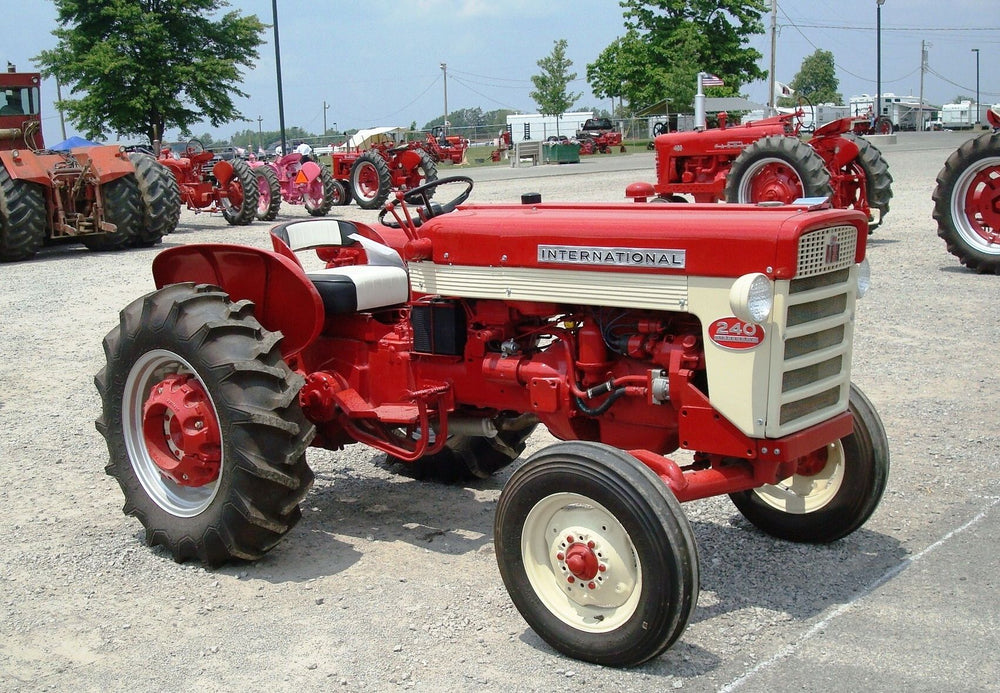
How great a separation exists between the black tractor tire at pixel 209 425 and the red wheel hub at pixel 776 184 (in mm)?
9545

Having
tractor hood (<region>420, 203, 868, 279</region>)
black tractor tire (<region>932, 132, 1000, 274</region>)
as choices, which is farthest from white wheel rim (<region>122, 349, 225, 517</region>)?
black tractor tire (<region>932, 132, 1000, 274</region>)

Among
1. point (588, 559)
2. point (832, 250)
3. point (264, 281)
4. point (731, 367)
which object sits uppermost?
point (832, 250)

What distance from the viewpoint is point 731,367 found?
3.76 meters

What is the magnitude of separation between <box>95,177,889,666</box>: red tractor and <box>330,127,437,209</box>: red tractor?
15925 millimetres

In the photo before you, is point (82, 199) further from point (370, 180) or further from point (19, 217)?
point (370, 180)

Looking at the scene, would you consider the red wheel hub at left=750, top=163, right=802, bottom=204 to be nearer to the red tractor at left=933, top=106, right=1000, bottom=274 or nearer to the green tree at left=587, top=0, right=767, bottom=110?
the red tractor at left=933, top=106, right=1000, bottom=274

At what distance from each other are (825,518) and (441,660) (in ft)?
5.92

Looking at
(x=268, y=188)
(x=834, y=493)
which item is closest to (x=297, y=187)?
(x=268, y=188)

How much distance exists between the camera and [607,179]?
2622 cm

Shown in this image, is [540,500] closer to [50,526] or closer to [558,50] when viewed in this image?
[50,526]

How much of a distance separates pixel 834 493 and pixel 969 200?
8.22m

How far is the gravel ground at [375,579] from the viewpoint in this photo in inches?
143

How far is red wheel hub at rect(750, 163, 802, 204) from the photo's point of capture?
12984 millimetres

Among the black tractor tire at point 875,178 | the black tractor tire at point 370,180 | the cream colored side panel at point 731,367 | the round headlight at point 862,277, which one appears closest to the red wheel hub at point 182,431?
the cream colored side panel at point 731,367
